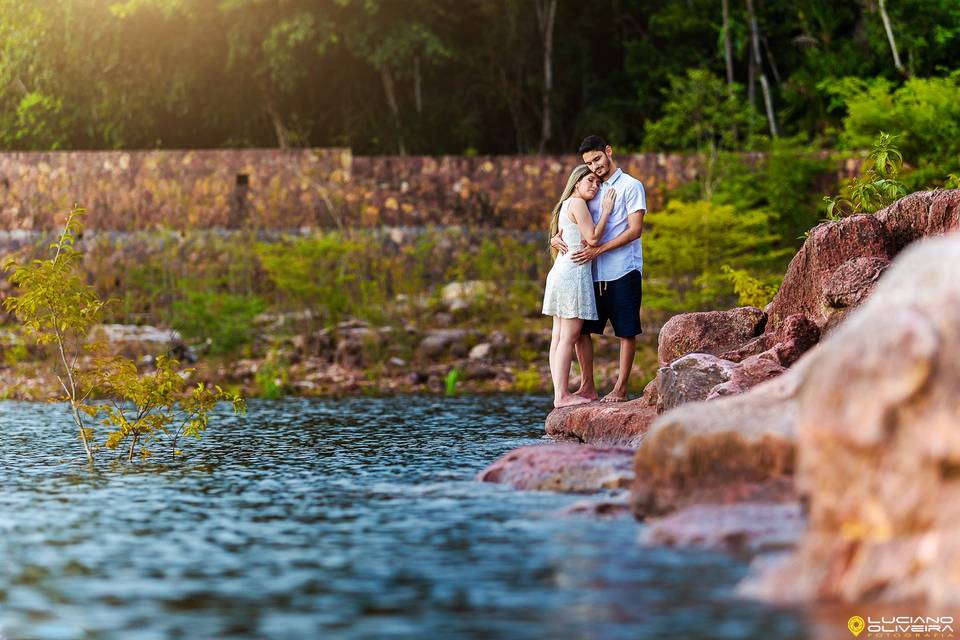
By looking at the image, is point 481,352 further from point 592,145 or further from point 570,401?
point 592,145

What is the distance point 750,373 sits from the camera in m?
12.6

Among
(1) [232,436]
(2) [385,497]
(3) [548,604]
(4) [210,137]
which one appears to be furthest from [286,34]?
(3) [548,604]

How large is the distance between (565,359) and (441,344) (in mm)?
10339

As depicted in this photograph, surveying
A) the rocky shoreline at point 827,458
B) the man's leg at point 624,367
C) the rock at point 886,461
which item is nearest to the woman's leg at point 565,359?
the man's leg at point 624,367

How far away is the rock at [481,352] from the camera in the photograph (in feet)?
80.9

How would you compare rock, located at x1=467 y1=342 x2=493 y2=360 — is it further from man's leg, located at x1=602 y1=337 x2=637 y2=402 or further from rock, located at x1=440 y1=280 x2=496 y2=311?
man's leg, located at x1=602 y1=337 x2=637 y2=402

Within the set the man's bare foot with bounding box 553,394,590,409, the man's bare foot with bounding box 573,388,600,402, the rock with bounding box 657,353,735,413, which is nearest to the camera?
the rock with bounding box 657,353,735,413

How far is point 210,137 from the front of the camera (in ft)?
119

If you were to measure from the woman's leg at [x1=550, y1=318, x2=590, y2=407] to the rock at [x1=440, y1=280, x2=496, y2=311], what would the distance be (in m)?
11.3

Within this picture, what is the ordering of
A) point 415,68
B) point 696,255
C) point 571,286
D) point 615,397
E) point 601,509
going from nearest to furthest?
point 601,509 < point 571,286 < point 615,397 < point 696,255 < point 415,68

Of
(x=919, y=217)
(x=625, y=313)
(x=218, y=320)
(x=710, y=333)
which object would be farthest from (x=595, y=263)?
(x=218, y=320)

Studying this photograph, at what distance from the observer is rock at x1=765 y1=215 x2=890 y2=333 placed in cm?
1342

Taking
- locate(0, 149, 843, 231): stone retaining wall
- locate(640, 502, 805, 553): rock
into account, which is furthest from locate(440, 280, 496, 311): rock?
locate(640, 502, 805, 553): rock

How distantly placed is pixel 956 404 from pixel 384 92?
30.7 meters
